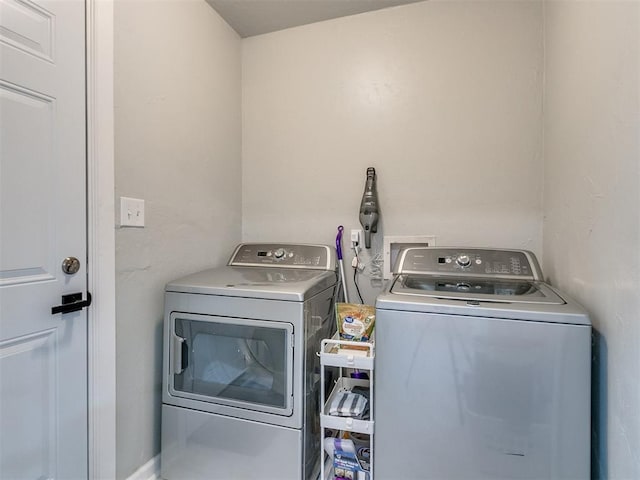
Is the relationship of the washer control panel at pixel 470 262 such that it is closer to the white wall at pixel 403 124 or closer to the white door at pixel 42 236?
the white wall at pixel 403 124

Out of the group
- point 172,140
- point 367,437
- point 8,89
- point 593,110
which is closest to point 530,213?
point 593,110

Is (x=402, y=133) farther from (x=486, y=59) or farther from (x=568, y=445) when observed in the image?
(x=568, y=445)

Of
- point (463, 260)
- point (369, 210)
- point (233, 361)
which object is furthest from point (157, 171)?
point (463, 260)

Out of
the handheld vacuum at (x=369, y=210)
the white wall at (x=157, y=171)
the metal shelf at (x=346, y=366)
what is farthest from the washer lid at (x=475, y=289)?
the white wall at (x=157, y=171)

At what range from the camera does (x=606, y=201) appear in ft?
3.04

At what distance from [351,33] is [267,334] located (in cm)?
183

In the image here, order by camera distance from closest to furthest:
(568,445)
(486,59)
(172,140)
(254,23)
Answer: (568,445) → (172,140) → (486,59) → (254,23)

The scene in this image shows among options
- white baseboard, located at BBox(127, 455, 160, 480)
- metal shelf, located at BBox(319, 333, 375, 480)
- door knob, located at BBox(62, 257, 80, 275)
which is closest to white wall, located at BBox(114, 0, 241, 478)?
white baseboard, located at BBox(127, 455, 160, 480)

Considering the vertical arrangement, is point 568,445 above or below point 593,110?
below

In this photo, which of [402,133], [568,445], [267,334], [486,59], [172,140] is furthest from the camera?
[402,133]

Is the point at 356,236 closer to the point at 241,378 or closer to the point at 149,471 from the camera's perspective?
the point at 241,378

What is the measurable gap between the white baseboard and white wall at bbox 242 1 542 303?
1297mm

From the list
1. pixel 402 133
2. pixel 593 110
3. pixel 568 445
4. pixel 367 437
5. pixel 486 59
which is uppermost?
pixel 486 59

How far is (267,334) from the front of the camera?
1.32 meters
